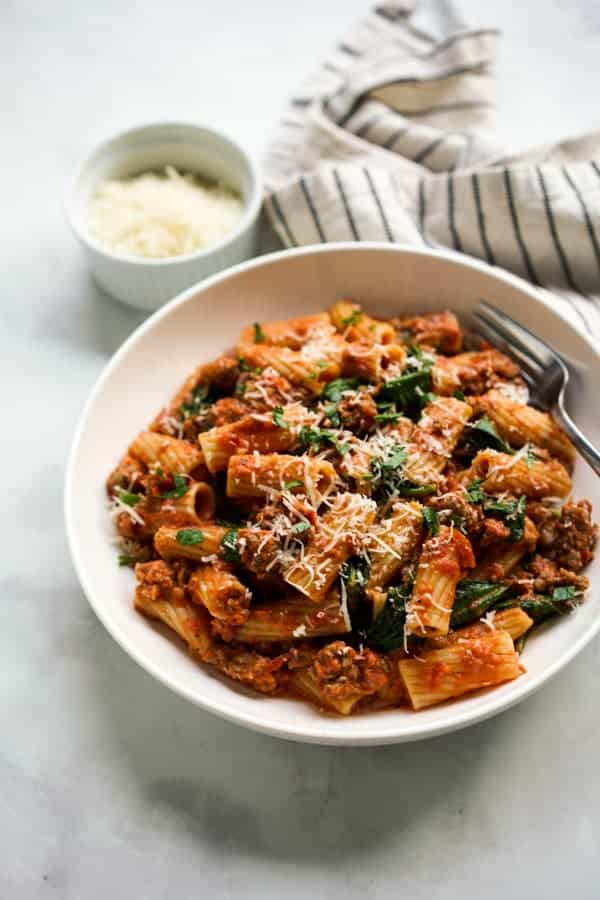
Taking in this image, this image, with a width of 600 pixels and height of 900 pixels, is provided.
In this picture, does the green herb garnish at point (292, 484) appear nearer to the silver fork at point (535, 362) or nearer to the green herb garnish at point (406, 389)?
the green herb garnish at point (406, 389)

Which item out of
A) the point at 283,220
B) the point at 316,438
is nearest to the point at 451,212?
the point at 283,220

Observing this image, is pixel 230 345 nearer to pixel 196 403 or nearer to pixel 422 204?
pixel 196 403

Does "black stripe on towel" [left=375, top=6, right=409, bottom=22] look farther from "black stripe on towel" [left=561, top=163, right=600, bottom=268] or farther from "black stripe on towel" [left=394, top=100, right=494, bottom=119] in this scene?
"black stripe on towel" [left=561, top=163, right=600, bottom=268]

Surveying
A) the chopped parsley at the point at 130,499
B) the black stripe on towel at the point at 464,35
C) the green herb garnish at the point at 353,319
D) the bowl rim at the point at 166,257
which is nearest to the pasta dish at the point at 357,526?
the chopped parsley at the point at 130,499

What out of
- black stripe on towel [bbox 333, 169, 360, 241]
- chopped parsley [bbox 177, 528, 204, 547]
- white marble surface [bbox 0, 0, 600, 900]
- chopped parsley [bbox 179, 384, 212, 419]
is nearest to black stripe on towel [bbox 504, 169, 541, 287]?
black stripe on towel [bbox 333, 169, 360, 241]

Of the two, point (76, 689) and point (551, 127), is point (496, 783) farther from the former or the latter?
point (551, 127)

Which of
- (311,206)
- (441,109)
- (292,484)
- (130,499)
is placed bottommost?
(130,499)

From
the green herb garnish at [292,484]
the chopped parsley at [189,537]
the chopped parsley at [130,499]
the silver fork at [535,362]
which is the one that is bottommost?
the chopped parsley at [130,499]
